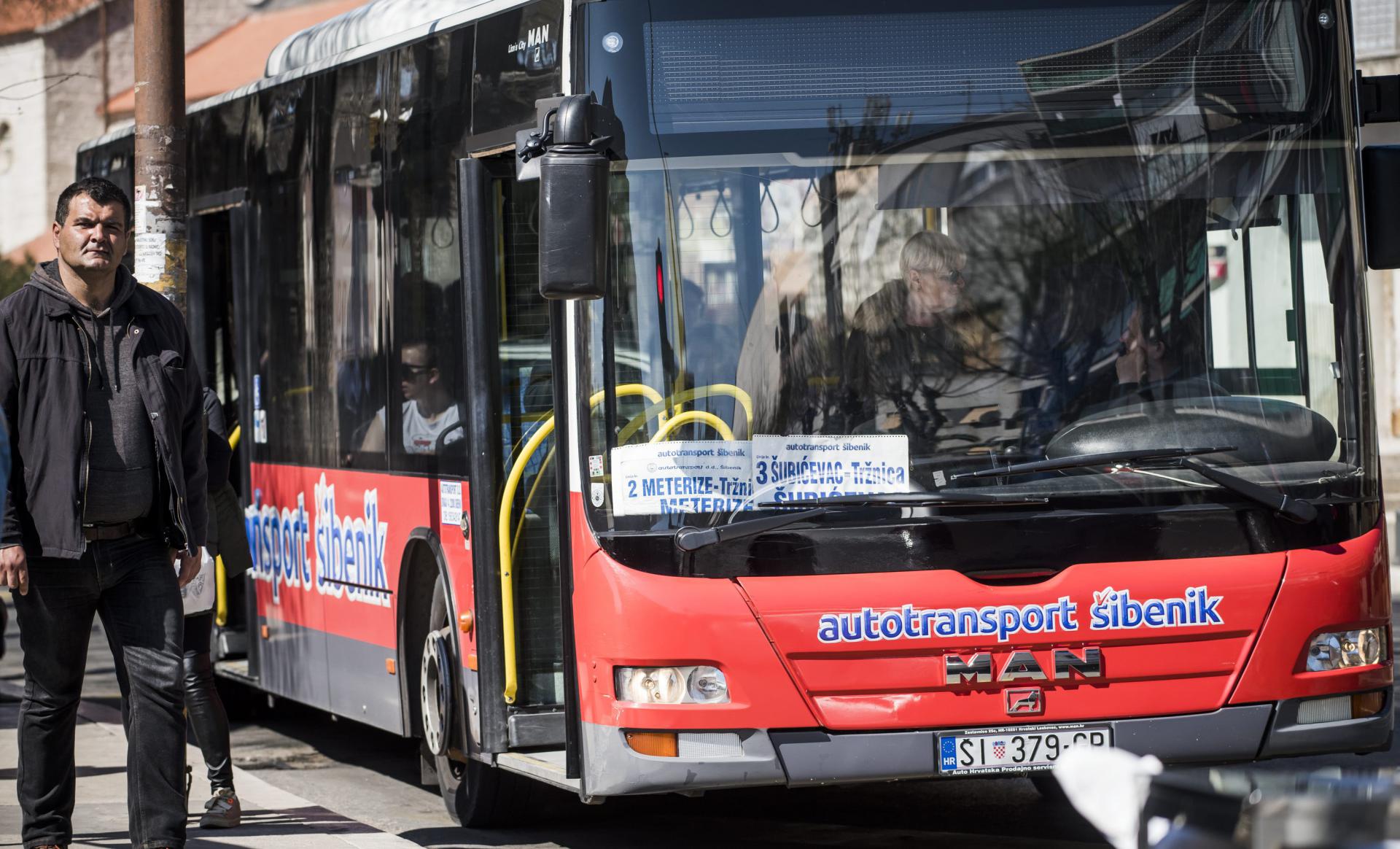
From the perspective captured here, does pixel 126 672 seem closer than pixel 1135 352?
Yes

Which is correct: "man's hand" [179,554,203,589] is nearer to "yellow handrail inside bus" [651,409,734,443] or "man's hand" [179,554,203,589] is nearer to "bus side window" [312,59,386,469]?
"yellow handrail inside bus" [651,409,734,443]

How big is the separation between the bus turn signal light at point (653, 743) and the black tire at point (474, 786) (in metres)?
1.52

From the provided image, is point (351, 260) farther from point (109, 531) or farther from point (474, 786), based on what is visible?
point (109, 531)

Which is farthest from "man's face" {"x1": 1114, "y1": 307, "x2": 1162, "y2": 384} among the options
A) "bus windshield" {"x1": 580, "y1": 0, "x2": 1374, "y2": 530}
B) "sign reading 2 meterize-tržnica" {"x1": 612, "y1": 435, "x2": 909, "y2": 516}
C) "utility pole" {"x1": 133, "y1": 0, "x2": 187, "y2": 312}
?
"utility pole" {"x1": 133, "y1": 0, "x2": 187, "y2": 312}

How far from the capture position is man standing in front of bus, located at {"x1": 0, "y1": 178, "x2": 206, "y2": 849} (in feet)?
19.1

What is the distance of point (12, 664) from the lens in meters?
14.2

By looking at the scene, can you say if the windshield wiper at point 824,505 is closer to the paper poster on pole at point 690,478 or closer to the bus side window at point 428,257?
the paper poster on pole at point 690,478

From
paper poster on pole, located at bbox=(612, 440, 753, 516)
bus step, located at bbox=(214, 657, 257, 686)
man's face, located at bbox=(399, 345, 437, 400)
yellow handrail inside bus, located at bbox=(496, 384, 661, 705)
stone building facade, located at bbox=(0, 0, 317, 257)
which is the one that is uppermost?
stone building facade, located at bbox=(0, 0, 317, 257)

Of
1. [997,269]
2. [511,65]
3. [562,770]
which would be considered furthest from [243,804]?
[997,269]

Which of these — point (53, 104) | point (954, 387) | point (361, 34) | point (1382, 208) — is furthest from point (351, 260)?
point (53, 104)

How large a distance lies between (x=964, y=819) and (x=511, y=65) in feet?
10.7

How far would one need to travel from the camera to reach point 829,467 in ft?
20.2

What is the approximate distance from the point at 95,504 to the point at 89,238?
753 millimetres

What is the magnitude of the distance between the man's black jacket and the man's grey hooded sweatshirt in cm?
3
